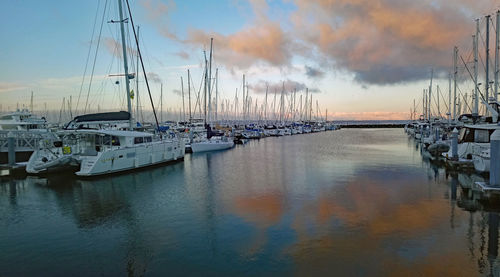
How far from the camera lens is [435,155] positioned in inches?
1507

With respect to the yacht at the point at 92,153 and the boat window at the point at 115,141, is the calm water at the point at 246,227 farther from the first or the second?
the boat window at the point at 115,141

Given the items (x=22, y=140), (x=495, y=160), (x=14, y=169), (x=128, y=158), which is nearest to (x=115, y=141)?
(x=128, y=158)

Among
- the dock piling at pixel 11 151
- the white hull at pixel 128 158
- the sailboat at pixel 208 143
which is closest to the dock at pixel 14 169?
the dock piling at pixel 11 151

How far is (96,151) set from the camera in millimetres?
26188

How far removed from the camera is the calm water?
10047mm

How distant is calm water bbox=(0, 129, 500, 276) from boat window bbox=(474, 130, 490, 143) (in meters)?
4.71

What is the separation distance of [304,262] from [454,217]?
9054mm

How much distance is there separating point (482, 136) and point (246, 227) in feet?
77.2

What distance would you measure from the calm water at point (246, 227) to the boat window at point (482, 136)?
4709mm

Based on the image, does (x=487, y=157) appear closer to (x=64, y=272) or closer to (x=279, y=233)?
(x=279, y=233)

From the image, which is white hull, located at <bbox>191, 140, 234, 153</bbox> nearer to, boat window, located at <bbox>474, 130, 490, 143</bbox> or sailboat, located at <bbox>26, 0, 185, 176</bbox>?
sailboat, located at <bbox>26, 0, 185, 176</bbox>

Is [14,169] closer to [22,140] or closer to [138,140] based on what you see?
[22,140]

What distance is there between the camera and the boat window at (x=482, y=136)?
26.0 meters

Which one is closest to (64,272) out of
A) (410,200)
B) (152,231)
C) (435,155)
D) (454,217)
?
(152,231)
